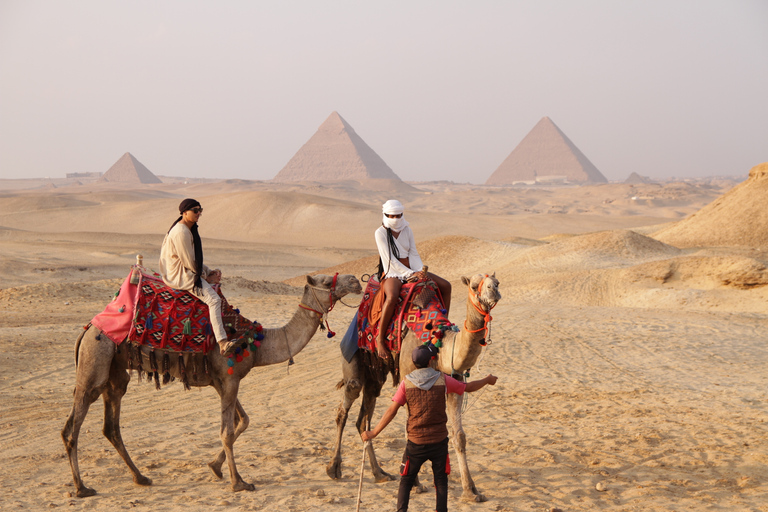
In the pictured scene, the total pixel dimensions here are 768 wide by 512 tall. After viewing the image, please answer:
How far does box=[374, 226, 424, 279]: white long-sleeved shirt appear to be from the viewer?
6395 millimetres

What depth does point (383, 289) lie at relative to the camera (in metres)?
6.29

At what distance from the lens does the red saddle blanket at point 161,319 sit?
5934 millimetres

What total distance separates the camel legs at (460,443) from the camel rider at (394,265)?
0.85 metres

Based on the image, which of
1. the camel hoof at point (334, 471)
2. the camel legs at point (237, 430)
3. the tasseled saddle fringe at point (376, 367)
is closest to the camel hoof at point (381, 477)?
the camel hoof at point (334, 471)

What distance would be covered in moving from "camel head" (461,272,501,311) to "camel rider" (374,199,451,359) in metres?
0.81

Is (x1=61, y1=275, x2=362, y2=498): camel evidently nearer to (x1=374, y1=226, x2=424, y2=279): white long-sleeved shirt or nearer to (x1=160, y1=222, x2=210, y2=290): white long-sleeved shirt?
(x1=374, y1=226, x2=424, y2=279): white long-sleeved shirt

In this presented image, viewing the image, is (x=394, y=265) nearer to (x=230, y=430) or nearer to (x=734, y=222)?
(x=230, y=430)

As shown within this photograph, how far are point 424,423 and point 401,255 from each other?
2276mm

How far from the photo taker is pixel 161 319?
5949 mm

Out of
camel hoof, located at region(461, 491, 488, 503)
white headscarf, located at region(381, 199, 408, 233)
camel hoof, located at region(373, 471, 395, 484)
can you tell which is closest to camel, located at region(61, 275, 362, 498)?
white headscarf, located at region(381, 199, 408, 233)

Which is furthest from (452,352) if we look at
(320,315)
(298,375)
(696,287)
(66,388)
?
(696,287)

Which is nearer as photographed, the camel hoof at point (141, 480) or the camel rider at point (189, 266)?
the camel rider at point (189, 266)

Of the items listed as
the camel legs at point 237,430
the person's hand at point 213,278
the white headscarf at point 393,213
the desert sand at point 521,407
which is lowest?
the desert sand at point 521,407

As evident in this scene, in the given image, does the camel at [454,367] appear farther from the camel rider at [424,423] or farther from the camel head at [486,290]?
the camel rider at [424,423]
